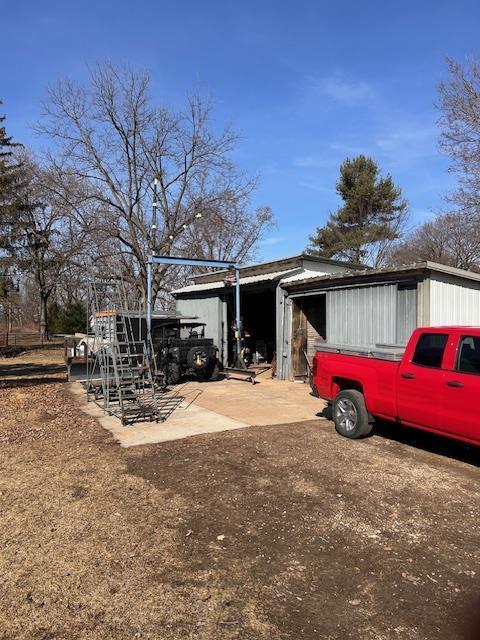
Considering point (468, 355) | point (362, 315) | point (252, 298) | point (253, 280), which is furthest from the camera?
point (252, 298)

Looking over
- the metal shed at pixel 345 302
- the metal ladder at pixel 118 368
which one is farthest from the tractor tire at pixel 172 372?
the metal shed at pixel 345 302

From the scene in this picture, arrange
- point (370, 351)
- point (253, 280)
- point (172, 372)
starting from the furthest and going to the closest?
point (253, 280)
point (172, 372)
point (370, 351)

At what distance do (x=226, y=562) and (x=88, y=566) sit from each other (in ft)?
3.41

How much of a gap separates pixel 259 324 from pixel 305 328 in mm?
7176

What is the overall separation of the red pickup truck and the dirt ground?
1.81 feet

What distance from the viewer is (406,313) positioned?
11273 millimetres

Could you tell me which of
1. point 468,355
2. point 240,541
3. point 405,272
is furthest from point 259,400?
point 240,541

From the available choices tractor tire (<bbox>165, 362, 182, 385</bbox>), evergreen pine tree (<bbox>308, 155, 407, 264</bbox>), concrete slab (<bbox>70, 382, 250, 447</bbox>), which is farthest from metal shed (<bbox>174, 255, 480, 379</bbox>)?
evergreen pine tree (<bbox>308, 155, 407, 264</bbox>)

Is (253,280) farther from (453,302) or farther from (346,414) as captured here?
(346,414)

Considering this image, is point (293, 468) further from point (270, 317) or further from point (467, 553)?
point (270, 317)

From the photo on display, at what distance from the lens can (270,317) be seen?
23.0 meters

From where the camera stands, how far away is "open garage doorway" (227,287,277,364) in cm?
2130

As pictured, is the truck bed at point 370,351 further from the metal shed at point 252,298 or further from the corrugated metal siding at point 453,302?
the metal shed at point 252,298

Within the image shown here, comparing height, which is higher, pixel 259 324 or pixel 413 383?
pixel 259 324
